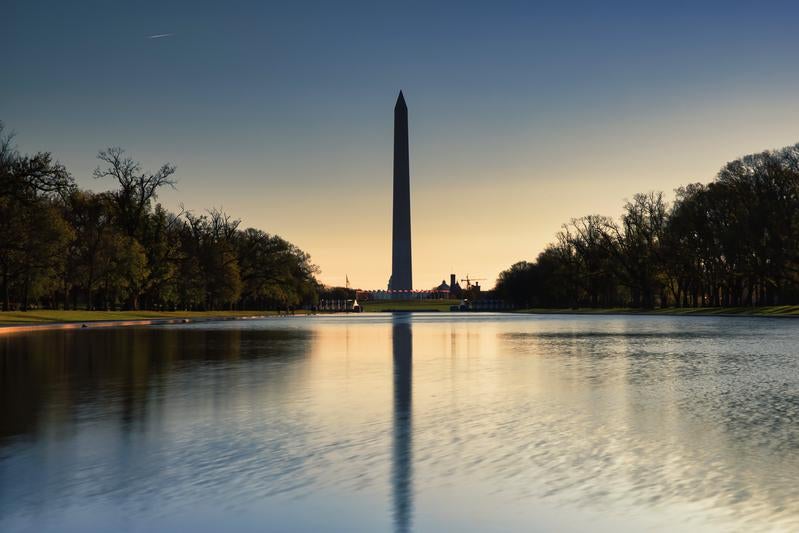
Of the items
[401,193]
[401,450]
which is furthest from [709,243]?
[401,450]

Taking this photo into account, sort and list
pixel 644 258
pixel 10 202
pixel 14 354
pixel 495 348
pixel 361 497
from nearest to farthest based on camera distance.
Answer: pixel 361 497, pixel 14 354, pixel 495 348, pixel 10 202, pixel 644 258

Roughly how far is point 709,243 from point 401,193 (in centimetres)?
4379

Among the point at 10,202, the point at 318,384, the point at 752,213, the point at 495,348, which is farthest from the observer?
the point at 752,213

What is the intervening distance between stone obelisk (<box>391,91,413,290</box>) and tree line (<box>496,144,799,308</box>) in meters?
24.1

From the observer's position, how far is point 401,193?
117 metres

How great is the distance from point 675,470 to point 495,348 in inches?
845

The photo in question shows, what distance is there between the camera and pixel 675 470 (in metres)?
8.55

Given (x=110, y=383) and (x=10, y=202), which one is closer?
(x=110, y=383)

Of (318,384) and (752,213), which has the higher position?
(752,213)

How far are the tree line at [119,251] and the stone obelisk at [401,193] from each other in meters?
17.0

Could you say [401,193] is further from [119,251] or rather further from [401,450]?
[401,450]

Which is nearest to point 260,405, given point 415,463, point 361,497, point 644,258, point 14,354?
point 415,463

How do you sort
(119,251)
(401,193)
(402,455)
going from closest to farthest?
(402,455), (119,251), (401,193)

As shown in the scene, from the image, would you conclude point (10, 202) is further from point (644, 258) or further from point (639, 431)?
point (644, 258)
